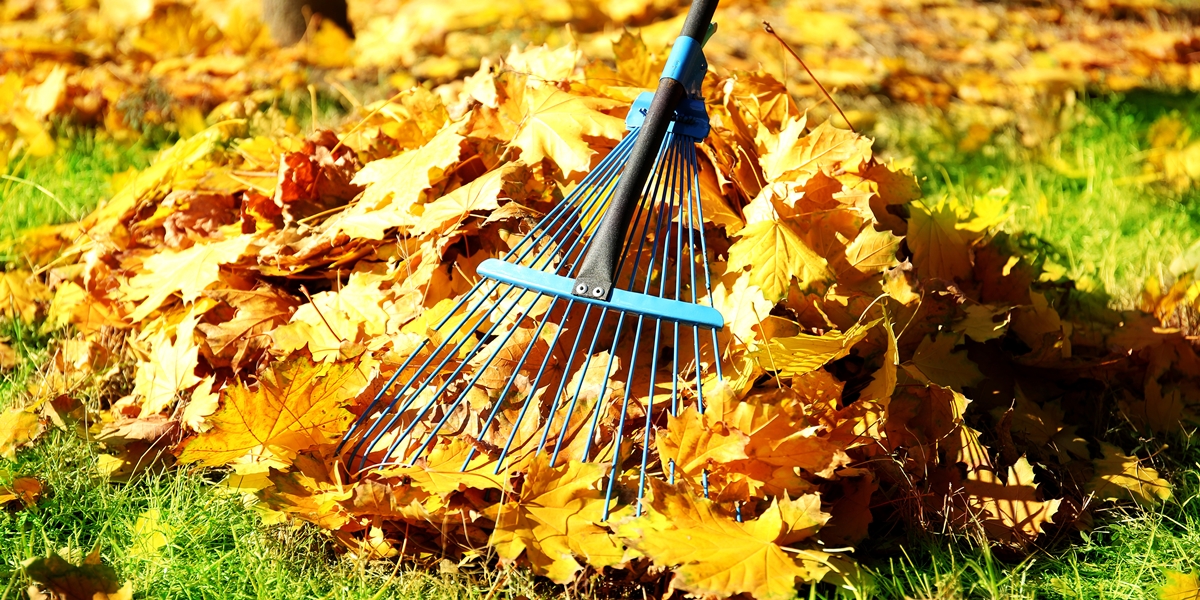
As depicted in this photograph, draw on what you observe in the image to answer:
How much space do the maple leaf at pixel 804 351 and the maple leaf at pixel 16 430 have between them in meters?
1.32

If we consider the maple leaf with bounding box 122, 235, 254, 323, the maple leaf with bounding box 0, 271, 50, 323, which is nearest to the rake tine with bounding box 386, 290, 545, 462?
the maple leaf with bounding box 122, 235, 254, 323

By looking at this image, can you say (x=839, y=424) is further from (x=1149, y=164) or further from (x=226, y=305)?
(x=1149, y=164)

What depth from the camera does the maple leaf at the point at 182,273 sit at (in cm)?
194

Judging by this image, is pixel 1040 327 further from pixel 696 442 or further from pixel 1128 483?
pixel 696 442

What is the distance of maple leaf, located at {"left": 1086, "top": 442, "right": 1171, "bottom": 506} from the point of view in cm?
169

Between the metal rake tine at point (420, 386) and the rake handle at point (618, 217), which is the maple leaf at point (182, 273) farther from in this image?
the rake handle at point (618, 217)

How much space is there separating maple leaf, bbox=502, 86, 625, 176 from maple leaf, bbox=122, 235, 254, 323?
635mm

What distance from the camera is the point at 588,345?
1.71 m

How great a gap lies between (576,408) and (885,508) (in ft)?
1.87

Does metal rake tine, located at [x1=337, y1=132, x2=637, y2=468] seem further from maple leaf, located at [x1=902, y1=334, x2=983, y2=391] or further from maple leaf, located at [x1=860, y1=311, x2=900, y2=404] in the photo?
maple leaf, located at [x1=902, y1=334, x2=983, y2=391]

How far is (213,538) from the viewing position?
1.55 m

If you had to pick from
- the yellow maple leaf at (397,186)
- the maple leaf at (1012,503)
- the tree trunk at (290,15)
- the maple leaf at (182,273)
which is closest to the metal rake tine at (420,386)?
the yellow maple leaf at (397,186)

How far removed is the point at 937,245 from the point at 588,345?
2.54 ft

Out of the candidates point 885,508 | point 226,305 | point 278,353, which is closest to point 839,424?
point 885,508
